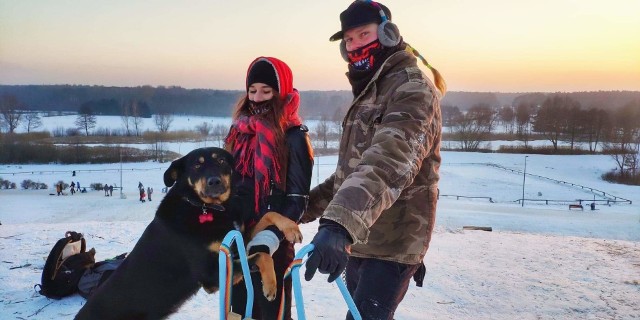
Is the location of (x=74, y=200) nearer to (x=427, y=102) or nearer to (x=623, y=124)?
(x=427, y=102)

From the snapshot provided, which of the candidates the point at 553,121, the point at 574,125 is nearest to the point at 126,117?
the point at 553,121

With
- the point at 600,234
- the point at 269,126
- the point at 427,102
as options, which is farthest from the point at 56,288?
the point at 600,234

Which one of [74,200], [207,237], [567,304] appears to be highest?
[207,237]

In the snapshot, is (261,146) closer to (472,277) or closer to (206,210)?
(206,210)

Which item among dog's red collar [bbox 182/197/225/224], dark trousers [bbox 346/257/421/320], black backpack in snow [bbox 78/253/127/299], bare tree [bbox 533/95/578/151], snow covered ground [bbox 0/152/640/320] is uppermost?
bare tree [bbox 533/95/578/151]

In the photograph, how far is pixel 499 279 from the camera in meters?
7.55

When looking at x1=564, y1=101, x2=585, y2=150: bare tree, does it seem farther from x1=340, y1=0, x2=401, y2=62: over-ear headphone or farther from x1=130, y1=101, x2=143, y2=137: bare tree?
x1=340, y1=0, x2=401, y2=62: over-ear headphone

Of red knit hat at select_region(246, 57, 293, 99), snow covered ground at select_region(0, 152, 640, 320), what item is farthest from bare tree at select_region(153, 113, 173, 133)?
red knit hat at select_region(246, 57, 293, 99)

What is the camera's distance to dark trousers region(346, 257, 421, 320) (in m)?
1.88

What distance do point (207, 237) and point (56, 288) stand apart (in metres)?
2.97

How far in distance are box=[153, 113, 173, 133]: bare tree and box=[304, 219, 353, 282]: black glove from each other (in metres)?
86.1

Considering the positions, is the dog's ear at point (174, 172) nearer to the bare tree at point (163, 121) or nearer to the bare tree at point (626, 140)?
the bare tree at point (626, 140)

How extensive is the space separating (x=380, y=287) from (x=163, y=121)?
91.6 m

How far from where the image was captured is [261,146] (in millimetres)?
2635
